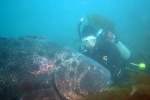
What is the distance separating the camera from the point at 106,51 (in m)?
6.71

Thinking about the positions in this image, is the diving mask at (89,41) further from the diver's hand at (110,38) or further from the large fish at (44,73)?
the large fish at (44,73)

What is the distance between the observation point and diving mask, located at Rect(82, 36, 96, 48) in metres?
6.92

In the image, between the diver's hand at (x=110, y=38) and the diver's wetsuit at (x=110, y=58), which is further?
the diver's hand at (x=110, y=38)

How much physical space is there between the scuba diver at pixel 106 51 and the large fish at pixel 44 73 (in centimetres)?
222

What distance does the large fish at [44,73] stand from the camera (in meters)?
3.67

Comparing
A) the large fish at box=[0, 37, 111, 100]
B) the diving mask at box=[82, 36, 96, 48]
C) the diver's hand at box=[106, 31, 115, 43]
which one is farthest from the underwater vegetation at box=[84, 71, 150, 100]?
the diver's hand at box=[106, 31, 115, 43]

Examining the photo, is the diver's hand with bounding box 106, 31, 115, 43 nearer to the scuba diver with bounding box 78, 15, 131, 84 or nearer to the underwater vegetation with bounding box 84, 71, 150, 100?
the scuba diver with bounding box 78, 15, 131, 84

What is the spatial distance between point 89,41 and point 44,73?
133 inches

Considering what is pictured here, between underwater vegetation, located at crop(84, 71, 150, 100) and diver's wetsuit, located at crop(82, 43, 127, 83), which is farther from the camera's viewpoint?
diver's wetsuit, located at crop(82, 43, 127, 83)

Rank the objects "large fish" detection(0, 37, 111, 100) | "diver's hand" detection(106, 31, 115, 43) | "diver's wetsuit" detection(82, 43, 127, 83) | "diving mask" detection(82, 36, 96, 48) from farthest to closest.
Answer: "diver's hand" detection(106, 31, 115, 43), "diving mask" detection(82, 36, 96, 48), "diver's wetsuit" detection(82, 43, 127, 83), "large fish" detection(0, 37, 111, 100)

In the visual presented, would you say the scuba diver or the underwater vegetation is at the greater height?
the scuba diver

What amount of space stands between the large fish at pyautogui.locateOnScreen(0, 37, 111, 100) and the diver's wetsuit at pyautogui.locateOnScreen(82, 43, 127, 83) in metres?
2.19

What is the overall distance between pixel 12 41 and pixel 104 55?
11.0ft

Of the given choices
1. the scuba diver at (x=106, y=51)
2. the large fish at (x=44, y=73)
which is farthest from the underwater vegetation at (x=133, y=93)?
the scuba diver at (x=106, y=51)
